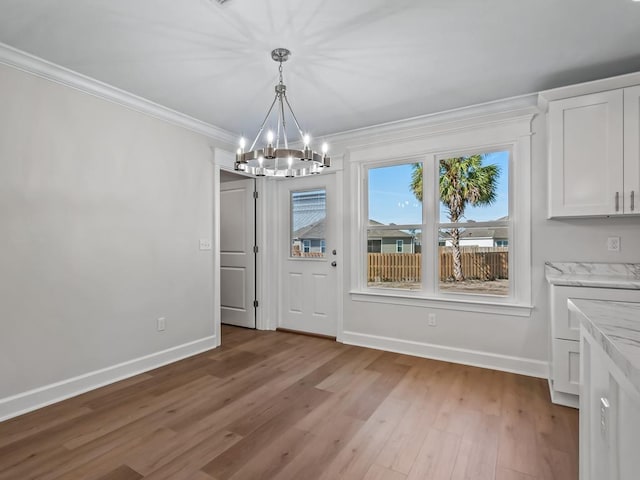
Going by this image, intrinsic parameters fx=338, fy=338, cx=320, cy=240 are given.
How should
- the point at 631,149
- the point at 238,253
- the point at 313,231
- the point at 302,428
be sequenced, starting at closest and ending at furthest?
the point at 302,428, the point at 631,149, the point at 313,231, the point at 238,253

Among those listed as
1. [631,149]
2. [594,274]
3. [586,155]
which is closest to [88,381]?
[594,274]

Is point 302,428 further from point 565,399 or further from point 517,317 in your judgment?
point 517,317

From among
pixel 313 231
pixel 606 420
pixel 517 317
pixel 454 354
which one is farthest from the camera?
pixel 313 231

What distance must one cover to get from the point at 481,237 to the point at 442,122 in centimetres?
125

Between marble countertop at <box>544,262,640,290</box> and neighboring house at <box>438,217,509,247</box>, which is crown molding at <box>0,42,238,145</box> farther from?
marble countertop at <box>544,262,640,290</box>

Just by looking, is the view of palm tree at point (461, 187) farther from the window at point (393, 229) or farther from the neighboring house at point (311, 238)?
the neighboring house at point (311, 238)

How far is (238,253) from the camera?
4.81 meters

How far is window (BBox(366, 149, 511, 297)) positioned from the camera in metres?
3.34

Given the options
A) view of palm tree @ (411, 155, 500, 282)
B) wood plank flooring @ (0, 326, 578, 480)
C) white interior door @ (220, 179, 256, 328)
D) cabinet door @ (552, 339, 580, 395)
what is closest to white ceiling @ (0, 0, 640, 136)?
view of palm tree @ (411, 155, 500, 282)

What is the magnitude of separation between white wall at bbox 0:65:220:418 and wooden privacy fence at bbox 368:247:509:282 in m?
2.07

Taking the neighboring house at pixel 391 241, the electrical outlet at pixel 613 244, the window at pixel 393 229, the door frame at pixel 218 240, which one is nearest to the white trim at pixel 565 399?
the electrical outlet at pixel 613 244

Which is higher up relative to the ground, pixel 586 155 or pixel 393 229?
pixel 586 155

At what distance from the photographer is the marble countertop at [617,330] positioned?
2.04ft

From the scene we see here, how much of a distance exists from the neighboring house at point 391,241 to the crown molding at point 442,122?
3.24ft
